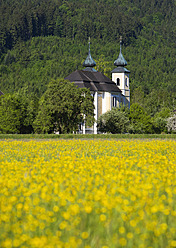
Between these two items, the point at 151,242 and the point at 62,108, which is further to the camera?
the point at 62,108

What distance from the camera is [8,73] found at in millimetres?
192250

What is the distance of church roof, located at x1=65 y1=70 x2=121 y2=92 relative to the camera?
307 ft

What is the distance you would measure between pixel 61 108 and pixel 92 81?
2958 cm

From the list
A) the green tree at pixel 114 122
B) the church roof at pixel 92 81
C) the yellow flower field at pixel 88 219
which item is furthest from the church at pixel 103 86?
the yellow flower field at pixel 88 219

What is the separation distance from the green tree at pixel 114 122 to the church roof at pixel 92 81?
1314cm

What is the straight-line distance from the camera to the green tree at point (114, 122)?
7994 cm

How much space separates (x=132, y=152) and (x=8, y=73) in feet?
583

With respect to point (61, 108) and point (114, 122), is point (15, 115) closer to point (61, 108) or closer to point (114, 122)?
point (61, 108)

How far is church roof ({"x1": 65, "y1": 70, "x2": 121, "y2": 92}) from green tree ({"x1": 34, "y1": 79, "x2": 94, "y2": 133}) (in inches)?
857

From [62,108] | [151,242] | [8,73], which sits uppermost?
[8,73]

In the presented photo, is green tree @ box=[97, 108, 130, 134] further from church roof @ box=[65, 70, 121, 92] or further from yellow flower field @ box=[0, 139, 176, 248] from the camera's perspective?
yellow flower field @ box=[0, 139, 176, 248]

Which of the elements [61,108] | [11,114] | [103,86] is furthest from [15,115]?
[103,86]

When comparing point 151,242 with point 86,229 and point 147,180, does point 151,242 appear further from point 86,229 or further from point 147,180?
point 147,180

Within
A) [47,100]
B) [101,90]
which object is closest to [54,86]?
[47,100]
